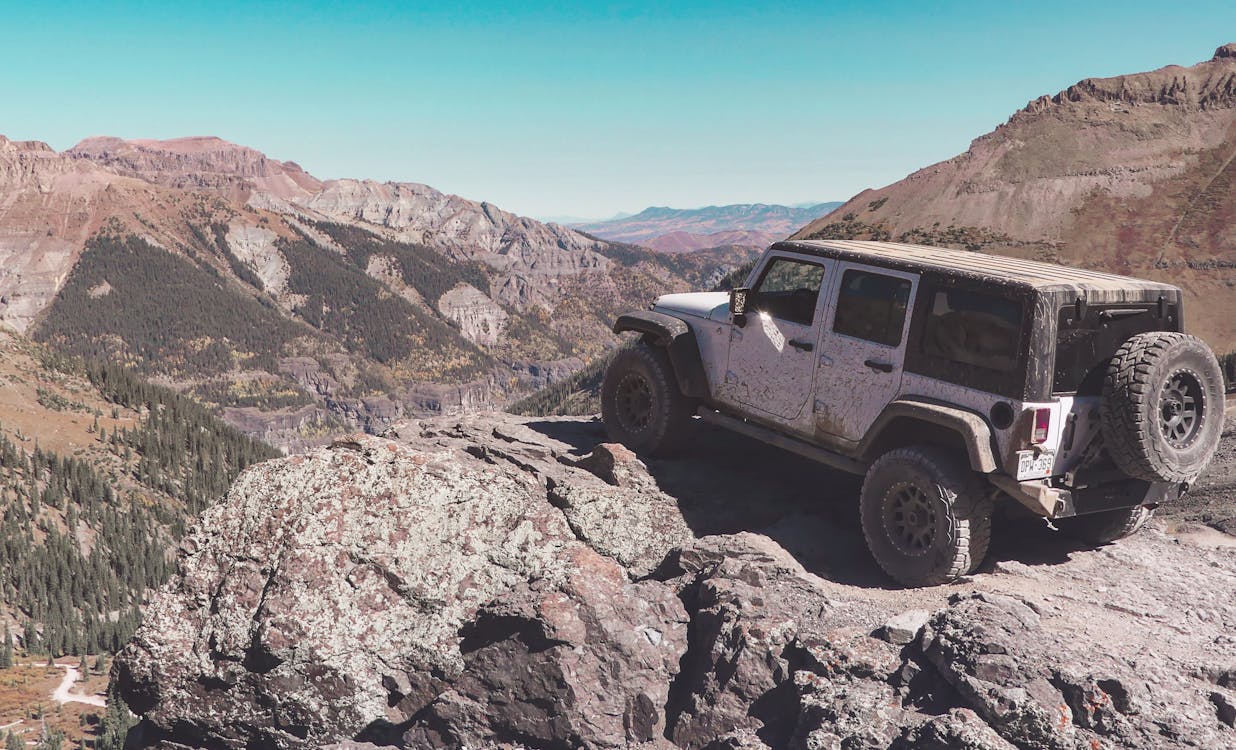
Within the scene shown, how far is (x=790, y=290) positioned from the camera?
10.3 m

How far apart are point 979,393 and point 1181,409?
2.03 m

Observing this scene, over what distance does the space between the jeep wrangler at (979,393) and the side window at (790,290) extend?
0.03 meters

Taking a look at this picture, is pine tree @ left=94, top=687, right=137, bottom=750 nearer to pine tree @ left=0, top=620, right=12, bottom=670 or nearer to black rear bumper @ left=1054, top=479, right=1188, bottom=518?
pine tree @ left=0, top=620, right=12, bottom=670

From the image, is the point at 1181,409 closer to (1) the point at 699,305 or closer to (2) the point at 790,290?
(2) the point at 790,290

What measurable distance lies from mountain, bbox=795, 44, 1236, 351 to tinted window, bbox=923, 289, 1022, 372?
131 meters

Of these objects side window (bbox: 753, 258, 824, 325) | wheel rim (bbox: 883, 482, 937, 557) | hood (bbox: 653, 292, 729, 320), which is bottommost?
wheel rim (bbox: 883, 482, 937, 557)

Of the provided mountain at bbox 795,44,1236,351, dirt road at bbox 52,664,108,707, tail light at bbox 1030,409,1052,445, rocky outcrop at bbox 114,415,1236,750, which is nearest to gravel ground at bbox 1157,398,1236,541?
rocky outcrop at bbox 114,415,1236,750

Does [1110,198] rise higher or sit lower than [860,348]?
higher

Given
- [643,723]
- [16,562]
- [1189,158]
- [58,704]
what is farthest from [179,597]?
[1189,158]

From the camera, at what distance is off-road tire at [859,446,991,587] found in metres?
8.12

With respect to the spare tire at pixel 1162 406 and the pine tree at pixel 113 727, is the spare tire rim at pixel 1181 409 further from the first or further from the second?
the pine tree at pixel 113 727

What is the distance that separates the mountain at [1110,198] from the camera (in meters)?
140

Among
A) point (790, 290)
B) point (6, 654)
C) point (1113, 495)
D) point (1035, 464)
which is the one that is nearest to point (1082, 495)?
point (1113, 495)

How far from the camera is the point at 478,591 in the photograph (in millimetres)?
8766
